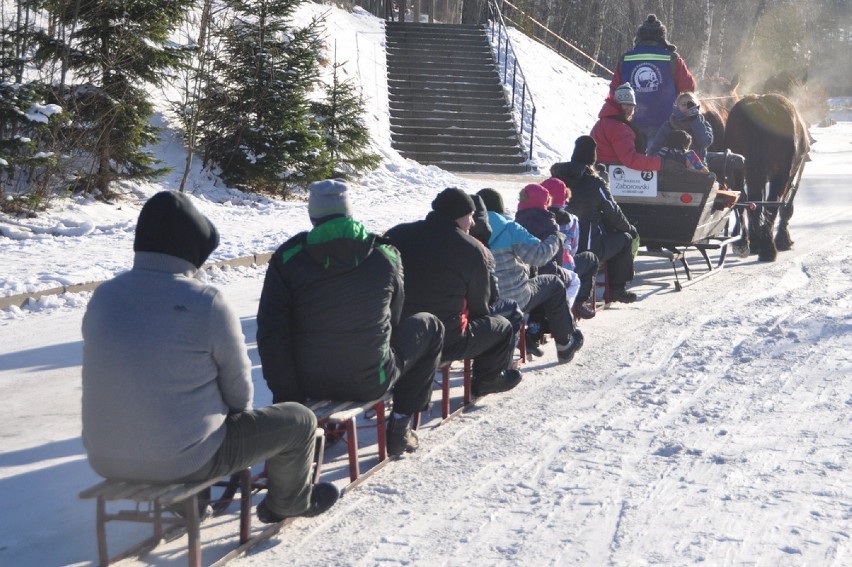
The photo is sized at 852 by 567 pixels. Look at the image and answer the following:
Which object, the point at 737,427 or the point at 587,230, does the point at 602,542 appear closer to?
the point at 737,427

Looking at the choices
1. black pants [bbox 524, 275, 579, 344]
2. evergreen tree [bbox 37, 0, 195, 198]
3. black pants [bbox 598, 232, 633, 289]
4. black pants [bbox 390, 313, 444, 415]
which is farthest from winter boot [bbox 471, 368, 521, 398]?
evergreen tree [bbox 37, 0, 195, 198]

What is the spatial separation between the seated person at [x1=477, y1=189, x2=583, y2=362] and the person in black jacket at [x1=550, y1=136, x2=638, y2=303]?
163 centimetres

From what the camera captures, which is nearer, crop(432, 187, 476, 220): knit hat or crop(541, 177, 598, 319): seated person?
crop(432, 187, 476, 220): knit hat

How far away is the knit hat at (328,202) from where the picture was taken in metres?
4.64

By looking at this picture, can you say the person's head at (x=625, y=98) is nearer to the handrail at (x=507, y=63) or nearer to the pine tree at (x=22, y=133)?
the pine tree at (x=22, y=133)

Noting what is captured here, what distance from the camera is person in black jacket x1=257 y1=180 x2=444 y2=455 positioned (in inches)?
182

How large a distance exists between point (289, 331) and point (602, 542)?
1.65 m

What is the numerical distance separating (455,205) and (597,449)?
1479 millimetres

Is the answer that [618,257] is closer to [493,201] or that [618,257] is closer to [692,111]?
[692,111]

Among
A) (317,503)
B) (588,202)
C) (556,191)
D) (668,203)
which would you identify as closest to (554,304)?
(556,191)

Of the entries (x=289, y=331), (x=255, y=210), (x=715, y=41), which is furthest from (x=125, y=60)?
(x=715, y=41)

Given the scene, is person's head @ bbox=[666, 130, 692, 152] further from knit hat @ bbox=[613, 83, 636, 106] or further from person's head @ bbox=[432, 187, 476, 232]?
person's head @ bbox=[432, 187, 476, 232]

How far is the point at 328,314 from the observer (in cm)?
469

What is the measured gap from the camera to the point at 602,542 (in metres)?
4.14
